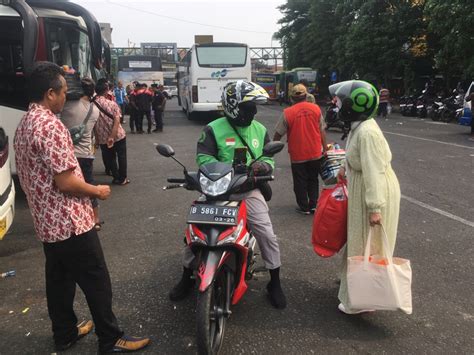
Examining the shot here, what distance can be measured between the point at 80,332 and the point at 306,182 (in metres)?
3.61

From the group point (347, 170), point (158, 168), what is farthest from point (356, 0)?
point (347, 170)

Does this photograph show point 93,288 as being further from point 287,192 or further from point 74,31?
point 74,31

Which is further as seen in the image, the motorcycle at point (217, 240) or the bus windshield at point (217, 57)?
the bus windshield at point (217, 57)

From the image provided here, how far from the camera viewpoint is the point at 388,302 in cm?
292

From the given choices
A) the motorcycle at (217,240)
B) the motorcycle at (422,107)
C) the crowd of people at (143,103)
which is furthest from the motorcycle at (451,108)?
the motorcycle at (217,240)

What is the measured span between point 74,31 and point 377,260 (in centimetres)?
668

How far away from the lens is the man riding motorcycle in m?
3.22

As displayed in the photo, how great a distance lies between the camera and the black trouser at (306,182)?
5.81 m

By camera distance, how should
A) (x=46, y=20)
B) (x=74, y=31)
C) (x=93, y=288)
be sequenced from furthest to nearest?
(x=74, y=31) < (x=46, y=20) < (x=93, y=288)

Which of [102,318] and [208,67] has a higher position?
[208,67]

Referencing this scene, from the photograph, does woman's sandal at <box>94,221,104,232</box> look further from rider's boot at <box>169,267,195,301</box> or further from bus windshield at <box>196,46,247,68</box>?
bus windshield at <box>196,46,247,68</box>

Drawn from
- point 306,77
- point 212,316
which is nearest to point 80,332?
point 212,316

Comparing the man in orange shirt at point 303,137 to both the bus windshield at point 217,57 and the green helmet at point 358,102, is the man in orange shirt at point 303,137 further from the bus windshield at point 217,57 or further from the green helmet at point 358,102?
the bus windshield at point 217,57

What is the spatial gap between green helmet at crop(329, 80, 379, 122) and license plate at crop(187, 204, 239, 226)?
3.56 ft
